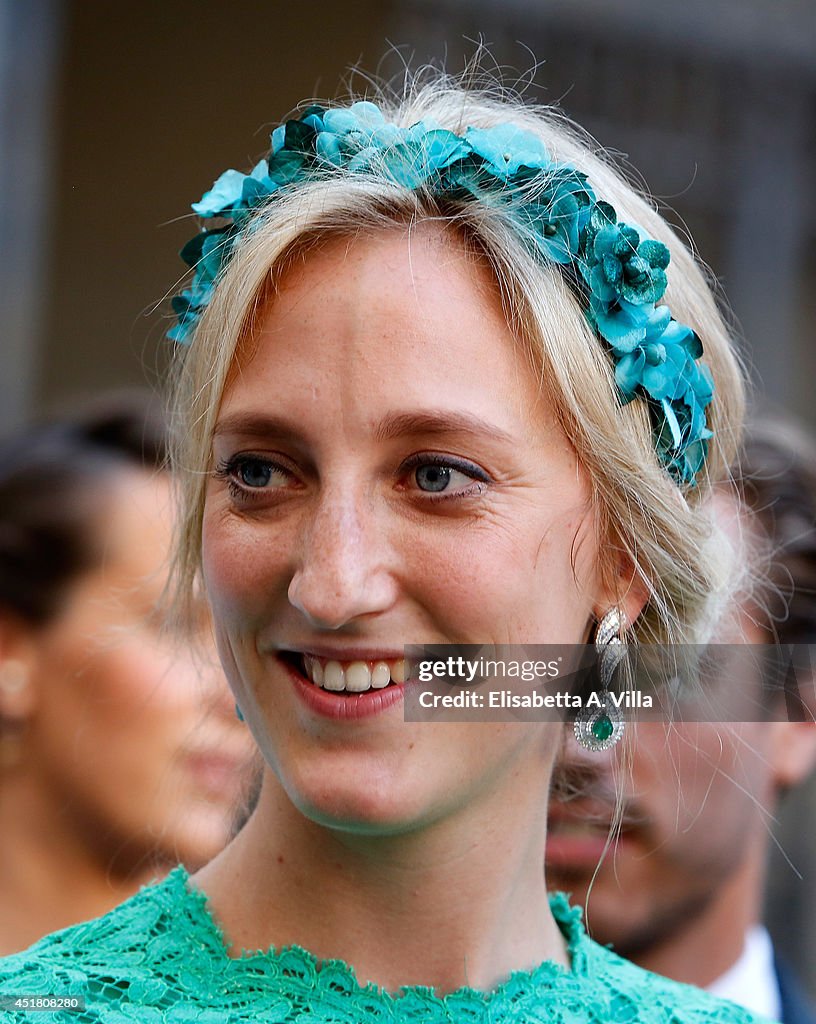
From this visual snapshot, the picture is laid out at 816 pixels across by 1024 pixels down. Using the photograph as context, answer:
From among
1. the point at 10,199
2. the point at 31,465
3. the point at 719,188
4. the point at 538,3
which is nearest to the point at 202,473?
the point at 31,465

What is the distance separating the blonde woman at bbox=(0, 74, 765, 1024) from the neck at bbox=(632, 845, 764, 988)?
4.65 feet

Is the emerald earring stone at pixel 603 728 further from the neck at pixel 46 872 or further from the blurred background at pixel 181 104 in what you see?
the blurred background at pixel 181 104

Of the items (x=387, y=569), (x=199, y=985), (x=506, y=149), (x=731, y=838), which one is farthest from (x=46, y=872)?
(x=506, y=149)

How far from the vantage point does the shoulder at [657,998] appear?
8.18 feet

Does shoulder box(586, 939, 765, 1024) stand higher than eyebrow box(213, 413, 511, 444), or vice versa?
eyebrow box(213, 413, 511, 444)

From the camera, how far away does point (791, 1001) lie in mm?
3902

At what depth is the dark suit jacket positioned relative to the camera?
12.6 feet

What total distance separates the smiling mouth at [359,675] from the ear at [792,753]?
6.49 feet

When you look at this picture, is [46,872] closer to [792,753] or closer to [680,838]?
[680,838]

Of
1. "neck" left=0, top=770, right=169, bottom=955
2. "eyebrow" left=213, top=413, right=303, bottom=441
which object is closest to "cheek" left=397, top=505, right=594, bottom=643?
"eyebrow" left=213, top=413, right=303, bottom=441

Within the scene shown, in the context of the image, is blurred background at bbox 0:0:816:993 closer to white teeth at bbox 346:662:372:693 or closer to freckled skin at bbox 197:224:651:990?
freckled skin at bbox 197:224:651:990

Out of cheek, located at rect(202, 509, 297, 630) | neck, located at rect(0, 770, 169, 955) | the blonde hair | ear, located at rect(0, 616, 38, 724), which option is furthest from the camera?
ear, located at rect(0, 616, 38, 724)

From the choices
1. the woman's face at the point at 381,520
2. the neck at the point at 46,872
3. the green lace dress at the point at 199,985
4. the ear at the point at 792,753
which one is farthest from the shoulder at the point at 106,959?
the ear at the point at 792,753

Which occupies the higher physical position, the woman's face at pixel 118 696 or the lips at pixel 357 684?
the woman's face at pixel 118 696
